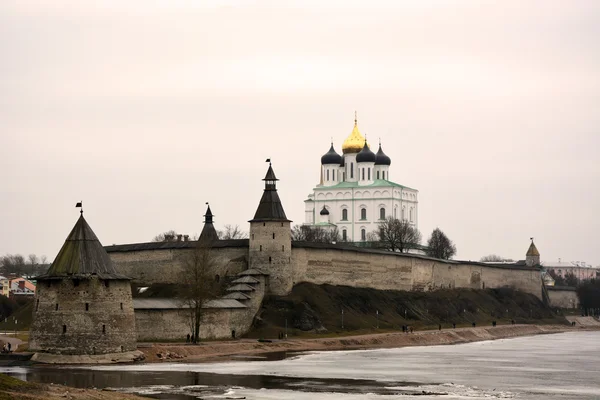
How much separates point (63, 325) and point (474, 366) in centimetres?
1772

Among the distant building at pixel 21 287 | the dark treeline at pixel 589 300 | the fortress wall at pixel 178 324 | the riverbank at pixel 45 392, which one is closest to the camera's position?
the riverbank at pixel 45 392

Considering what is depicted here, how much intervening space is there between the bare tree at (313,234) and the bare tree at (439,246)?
973 cm

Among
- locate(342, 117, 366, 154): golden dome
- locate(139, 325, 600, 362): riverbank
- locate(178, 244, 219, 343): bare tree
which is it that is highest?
locate(342, 117, 366, 154): golden dome

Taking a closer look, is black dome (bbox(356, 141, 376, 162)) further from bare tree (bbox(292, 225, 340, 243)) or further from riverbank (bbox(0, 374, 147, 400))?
riverbank (bbox(0, 374, 147, 400))

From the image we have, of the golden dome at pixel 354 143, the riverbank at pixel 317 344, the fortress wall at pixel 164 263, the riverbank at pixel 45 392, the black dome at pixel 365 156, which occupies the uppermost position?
the golden dome at pixel 354 143

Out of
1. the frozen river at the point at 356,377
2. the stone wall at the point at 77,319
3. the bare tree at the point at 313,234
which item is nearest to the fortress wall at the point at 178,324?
the frozen river at the point at 356,377

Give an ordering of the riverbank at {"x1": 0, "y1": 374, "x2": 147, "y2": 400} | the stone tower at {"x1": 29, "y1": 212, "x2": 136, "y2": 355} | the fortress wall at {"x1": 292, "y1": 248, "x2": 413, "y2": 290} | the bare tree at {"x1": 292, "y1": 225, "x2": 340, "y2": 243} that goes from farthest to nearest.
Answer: the bare tree at {"x1": 292, "y1": 225, "x2": 340, "y2": 243} → the fortress wall at {"x1": 292, "y1": 248, "x2": 413, "y2": 290} → the stone tower at {"x1": 29, "y1": 212, "x2": 136, "y2": 355} → the riverbank at {"x1": 0, "y1": 374, "x2": 147, "y2": 400}

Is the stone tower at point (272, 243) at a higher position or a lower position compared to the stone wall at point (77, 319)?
higher

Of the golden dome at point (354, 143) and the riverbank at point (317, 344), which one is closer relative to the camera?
the riverbank at point (317, 344)

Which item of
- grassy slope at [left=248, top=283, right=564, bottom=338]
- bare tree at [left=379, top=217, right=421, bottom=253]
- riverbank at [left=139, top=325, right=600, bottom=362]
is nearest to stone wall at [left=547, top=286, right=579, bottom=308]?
bare tree at [left=379, top=217, right=421, bottom=253]

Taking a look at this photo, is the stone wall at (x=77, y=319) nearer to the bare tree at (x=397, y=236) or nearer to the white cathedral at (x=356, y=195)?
the bare tree at (x=397, y=236)

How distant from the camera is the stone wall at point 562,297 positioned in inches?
4984

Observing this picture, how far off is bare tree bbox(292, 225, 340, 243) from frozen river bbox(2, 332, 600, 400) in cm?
5433

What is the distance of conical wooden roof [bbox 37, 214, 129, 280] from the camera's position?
1898 inches
